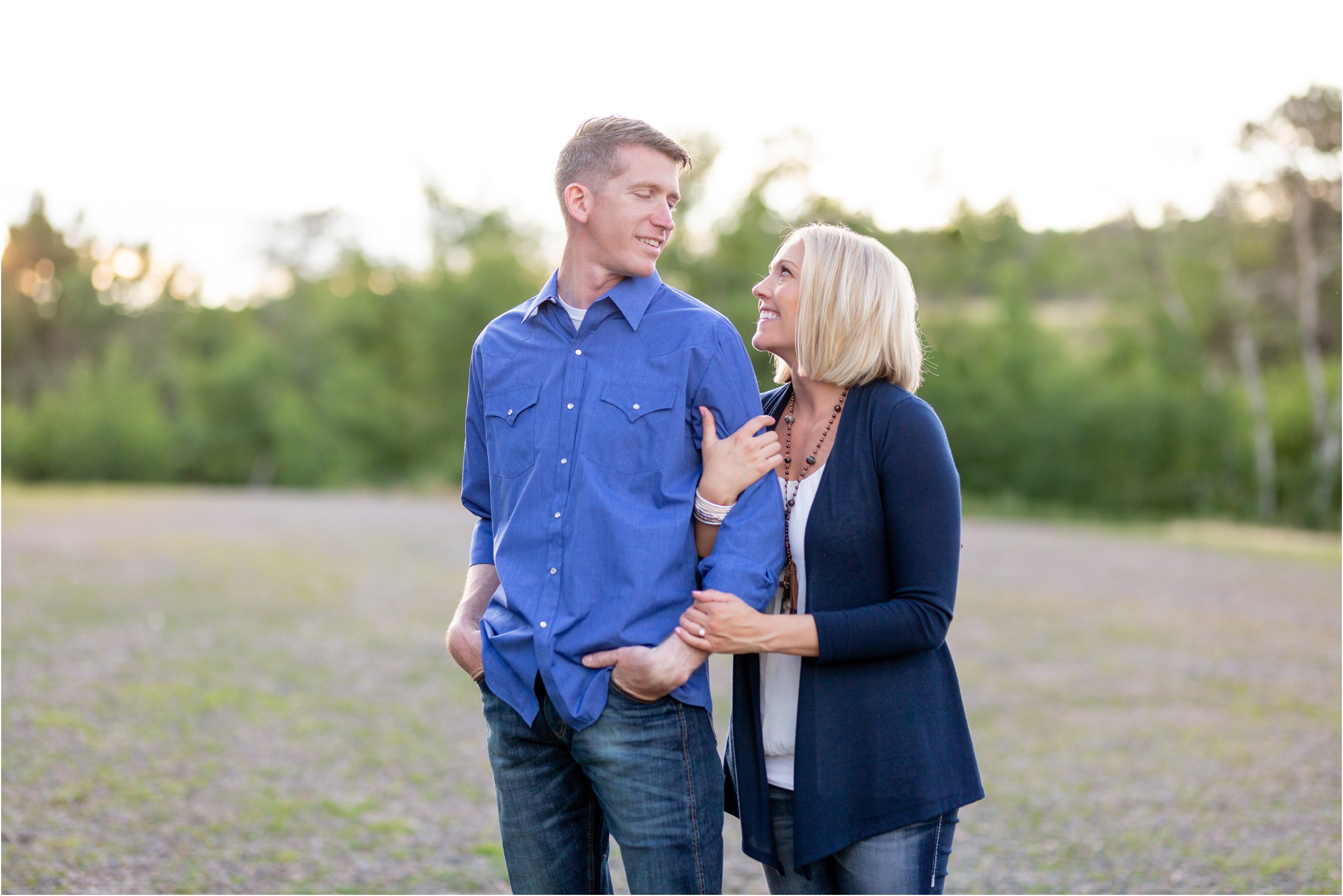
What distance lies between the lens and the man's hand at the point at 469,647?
2117mm

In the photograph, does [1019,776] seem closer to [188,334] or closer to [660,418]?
[660,418]

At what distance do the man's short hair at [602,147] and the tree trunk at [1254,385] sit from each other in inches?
928

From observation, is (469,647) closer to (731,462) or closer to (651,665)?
(651,665)

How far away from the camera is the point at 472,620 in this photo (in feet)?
7.07

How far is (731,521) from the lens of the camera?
1.93 metres

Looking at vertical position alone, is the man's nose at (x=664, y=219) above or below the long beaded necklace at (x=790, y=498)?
above

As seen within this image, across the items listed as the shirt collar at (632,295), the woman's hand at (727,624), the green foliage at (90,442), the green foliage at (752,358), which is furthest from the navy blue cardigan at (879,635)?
the green foliage at (90,442)

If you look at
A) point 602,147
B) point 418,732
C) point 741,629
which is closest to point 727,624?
point 741,629

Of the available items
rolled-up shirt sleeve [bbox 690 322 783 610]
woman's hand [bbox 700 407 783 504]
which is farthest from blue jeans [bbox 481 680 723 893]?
woman's hand [bbox 700 407 783 504]

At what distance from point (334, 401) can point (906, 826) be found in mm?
32646

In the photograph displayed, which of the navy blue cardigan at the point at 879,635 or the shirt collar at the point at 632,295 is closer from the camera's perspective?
the navy blue cardigan at the point at 879,635

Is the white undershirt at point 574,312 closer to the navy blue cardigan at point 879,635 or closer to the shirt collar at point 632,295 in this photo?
the shirt collar at point 632,295

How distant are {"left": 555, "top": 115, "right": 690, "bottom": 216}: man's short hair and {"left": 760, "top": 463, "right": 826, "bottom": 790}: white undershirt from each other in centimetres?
63

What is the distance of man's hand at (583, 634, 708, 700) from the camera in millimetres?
1899
